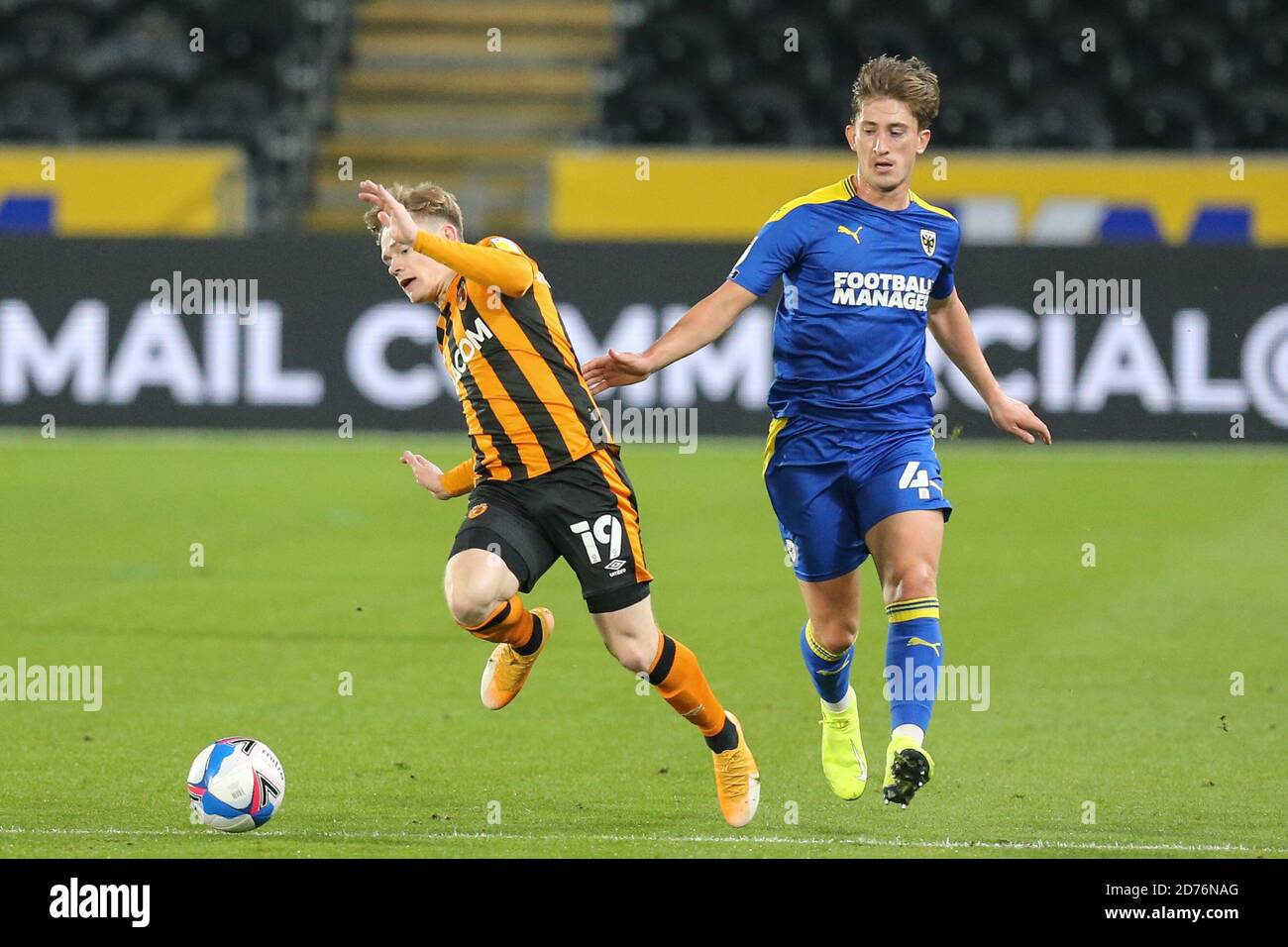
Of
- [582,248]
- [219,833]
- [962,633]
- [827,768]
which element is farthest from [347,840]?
[582,248]

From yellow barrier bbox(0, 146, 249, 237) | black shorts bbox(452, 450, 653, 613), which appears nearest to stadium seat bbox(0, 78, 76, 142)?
yellow barrier bbox(0, 146, 249, 237)

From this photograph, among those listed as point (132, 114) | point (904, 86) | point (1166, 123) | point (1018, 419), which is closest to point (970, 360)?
point (1018, 419)

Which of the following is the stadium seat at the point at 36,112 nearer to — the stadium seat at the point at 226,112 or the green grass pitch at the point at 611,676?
the stadium seat at the point at 226,112

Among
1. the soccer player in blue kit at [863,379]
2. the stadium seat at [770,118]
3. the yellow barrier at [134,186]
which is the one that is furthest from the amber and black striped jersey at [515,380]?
the stadium seat at [770,118]

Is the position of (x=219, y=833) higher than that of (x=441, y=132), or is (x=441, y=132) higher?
(x=441, y=132)

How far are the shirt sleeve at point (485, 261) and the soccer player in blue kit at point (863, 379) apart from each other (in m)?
0.37

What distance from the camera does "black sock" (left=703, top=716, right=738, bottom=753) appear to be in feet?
21.0

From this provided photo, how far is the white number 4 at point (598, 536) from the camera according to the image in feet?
21.0

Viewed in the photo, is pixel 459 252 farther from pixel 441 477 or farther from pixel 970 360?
pixel 970 360

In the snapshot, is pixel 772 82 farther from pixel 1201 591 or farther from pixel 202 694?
pixel 202 694

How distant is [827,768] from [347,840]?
1643mm

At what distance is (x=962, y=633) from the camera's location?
9.95m

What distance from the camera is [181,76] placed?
2328 centimetres

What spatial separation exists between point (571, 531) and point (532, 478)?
22 cm
